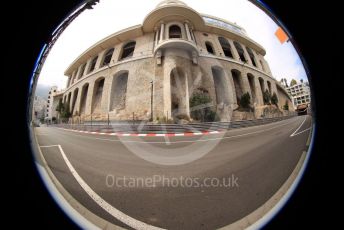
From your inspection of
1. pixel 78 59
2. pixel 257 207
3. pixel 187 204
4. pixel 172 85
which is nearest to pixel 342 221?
pixel 257 207

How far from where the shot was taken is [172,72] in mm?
1225

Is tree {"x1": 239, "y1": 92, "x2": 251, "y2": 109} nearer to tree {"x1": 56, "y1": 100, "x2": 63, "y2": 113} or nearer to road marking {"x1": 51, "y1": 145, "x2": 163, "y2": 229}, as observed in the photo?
road marking {"x1": 51, "y1": 145, "x2": 163, "y2": 229}

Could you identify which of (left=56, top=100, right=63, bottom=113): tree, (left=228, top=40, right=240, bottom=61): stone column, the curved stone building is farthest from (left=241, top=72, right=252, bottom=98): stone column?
(left=56, top=100, right=63, bottom=113): tree

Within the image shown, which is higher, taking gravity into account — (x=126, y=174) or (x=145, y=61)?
(x=145, y=61)

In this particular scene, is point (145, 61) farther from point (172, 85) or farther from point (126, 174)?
point (126, 174)

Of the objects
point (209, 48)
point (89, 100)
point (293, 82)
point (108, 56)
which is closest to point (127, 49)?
point (108, 56)

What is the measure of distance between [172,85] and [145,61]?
39 cm

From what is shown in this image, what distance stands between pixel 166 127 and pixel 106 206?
21.0 inches

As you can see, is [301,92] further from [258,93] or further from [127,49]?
[127,49]

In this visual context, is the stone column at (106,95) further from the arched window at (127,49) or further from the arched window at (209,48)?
the arched window at (209,48)

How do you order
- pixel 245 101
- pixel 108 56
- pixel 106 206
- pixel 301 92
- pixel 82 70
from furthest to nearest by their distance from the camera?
1. pixel 108 56
2. pixel 82 70
3. pixel 245 101
4. pixel 106 206
5. pixel 301 92

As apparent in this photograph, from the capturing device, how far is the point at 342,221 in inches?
20.8

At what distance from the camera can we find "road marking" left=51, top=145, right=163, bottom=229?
2.50 ft

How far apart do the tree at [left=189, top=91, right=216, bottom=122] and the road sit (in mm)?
129
